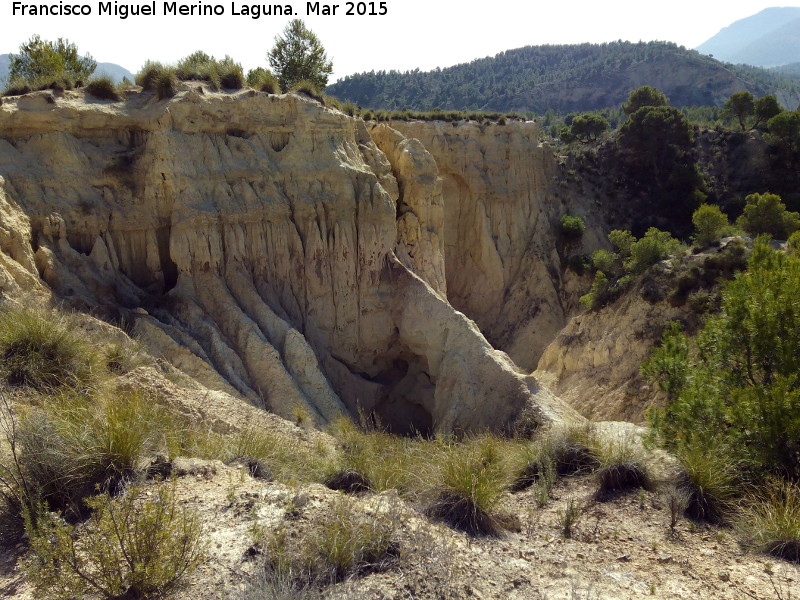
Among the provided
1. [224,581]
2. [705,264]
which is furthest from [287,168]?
[705,264]

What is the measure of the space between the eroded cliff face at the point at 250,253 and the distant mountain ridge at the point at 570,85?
8960 cm

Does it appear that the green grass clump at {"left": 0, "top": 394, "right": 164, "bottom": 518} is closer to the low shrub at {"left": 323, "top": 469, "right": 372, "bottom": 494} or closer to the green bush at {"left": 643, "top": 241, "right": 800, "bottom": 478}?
the low shrub at {"left": 323, "top": 469, "right": 372, "bottom": 494}

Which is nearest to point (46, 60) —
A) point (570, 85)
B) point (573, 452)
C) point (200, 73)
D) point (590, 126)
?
point (200, 73)

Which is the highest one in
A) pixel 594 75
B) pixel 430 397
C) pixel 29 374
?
pixel 594 75

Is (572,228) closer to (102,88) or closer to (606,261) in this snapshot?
(606,261)

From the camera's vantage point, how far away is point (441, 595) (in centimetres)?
473

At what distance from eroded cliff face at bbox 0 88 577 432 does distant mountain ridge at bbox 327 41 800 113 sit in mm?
89599

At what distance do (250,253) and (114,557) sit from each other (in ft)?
36.8

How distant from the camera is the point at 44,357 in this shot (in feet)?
24.9

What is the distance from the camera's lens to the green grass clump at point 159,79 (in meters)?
14.3

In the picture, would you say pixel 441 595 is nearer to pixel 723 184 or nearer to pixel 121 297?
pixel 121 297

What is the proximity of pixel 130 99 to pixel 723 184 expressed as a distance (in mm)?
34476

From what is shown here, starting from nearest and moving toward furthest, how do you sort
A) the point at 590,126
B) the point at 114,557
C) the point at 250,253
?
the point at 114,557 → the point at 250,253 → the point at 590,126

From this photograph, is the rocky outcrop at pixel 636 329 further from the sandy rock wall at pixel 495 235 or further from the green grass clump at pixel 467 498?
the green grass clump at pixel 467 498
